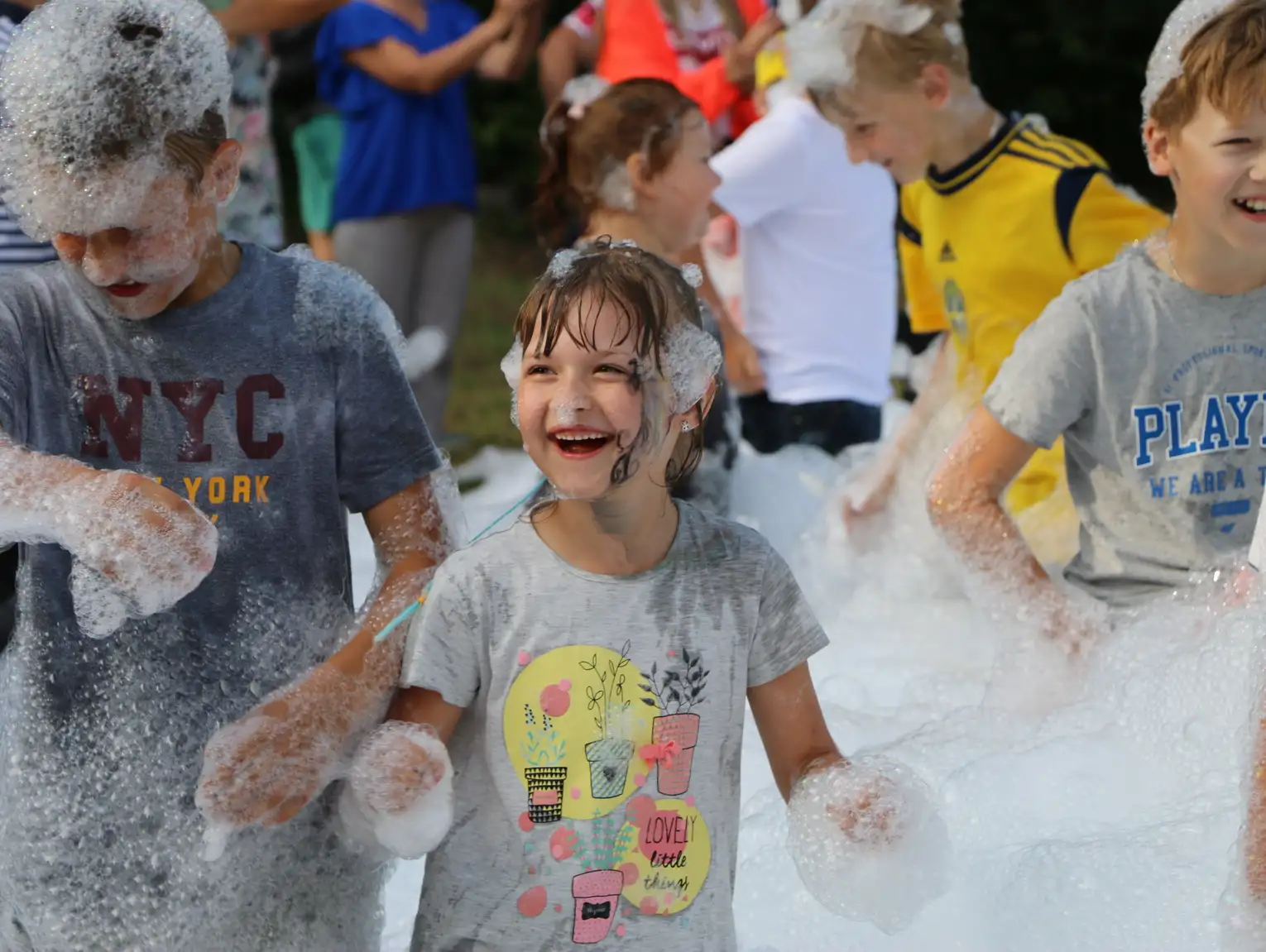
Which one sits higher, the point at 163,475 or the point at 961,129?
the point at 163,475

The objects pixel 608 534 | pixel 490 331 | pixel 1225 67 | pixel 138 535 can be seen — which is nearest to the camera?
pixel 138 535

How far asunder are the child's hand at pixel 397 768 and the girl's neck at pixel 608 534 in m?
0.23

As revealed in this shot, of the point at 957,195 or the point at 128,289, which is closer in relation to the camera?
the point at 128,289

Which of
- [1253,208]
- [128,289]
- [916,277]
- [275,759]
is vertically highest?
[128,289]

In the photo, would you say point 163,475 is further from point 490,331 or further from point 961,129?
point 490,331

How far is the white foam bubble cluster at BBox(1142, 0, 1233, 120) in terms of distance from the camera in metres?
2.39

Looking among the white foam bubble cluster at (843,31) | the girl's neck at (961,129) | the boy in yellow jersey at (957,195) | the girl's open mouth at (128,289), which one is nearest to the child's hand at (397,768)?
the girl's open mouth at (128,289)

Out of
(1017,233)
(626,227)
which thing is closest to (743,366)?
(626,227)

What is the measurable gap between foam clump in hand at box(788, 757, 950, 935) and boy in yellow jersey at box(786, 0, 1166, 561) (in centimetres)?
124

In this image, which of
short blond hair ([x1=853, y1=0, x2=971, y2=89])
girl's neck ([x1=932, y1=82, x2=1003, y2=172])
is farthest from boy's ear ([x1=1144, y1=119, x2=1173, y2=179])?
short blond hair ([x1=853, y1=0, x2=971, y2=89])

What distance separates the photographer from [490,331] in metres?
8.57

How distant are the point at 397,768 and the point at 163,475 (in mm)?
444

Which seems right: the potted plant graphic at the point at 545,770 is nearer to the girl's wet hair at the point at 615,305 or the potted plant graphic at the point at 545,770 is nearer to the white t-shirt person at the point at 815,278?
the girl's wet hair at the point at 615,305

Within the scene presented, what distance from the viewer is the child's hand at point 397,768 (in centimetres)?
167
